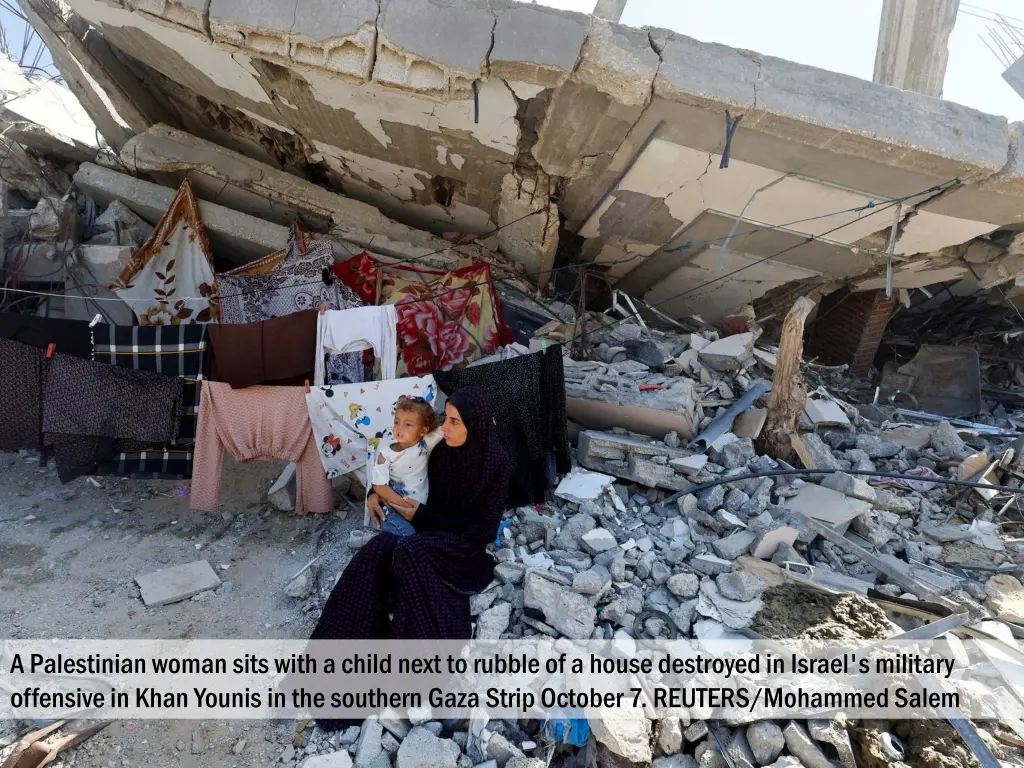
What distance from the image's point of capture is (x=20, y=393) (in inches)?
143

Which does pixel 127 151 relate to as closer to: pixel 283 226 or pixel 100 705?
pixel 283 226

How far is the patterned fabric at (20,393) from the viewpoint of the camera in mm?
3602

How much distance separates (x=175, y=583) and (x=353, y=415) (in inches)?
55.3

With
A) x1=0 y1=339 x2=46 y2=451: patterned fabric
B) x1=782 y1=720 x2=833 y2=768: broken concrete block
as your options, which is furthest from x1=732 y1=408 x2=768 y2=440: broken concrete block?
x1=0 y1=339 x2=46 y2=451: patterned fabric

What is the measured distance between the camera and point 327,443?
4051 mm

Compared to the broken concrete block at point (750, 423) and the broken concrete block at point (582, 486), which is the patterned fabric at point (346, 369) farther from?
the broken concrete block at point (750, 423)

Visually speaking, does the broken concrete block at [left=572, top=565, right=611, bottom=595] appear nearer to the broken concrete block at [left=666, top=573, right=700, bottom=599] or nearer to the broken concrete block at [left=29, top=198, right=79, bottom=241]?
the broken concrete block at [left=666, top=573, right=700, bottom=599]

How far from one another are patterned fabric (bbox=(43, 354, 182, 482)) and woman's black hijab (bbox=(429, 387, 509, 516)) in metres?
2.06

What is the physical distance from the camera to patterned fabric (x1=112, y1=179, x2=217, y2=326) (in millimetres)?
5473

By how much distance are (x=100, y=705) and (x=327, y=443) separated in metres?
1.84

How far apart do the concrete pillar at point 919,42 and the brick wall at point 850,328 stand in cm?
327

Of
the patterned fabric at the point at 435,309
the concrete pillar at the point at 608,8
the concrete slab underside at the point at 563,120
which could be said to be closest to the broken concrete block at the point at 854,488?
the concrete slab underside at the point at 563,120

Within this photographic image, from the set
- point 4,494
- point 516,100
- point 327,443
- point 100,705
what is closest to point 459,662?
point 100,705

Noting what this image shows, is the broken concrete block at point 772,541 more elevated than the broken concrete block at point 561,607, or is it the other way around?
the broken concrete block at point 772,541
